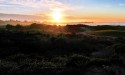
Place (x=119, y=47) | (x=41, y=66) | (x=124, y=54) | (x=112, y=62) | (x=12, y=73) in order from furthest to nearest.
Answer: (x=119, y=47) → (x=124, y=54) → (x=112, y=62) → (x=41, y=66) → (x=12, y=73)

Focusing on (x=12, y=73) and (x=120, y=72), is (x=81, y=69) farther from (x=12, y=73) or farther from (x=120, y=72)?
(x=12, y=73)

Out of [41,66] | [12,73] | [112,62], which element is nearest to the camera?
[12,73]

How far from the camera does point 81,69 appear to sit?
13.5 m

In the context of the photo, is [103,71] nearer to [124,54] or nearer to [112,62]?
[112,62]

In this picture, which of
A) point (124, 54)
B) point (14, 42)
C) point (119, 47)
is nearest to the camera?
point (124, 54)

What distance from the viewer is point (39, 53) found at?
1902 centimetres

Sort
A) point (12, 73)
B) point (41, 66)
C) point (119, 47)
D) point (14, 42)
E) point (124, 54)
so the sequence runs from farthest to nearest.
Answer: point (14, 42)
point (119, 47)
point (124, 54)
point (41, 66)
point (12, 73)

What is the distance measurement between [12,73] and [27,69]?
0.79m

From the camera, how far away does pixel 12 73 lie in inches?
499

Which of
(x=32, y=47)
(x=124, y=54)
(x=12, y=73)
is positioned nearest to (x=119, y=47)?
(x=124, y=54)

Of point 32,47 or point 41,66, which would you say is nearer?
point 41,66

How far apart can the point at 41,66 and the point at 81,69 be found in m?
2.06

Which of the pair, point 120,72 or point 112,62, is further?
point 112,62

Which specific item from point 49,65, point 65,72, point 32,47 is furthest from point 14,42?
point 65,72
